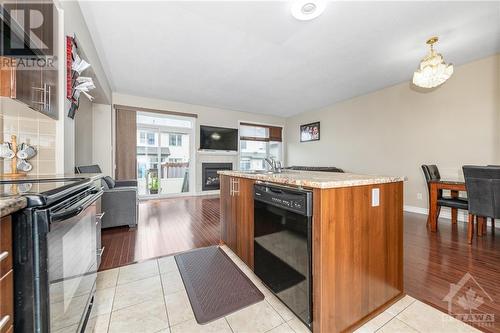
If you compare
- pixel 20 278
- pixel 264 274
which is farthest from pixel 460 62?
pixel 20 278

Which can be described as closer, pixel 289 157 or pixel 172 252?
pixel 172 252

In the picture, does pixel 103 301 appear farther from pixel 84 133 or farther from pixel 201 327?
pixel 84 133

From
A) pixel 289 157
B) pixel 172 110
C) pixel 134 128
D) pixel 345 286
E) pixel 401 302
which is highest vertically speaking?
pixel 172 110

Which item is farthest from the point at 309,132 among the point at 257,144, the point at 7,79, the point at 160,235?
the point at 7,79

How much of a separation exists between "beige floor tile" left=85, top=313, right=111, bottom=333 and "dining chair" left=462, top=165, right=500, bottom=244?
12.7 ft

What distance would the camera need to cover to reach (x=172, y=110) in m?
5.53

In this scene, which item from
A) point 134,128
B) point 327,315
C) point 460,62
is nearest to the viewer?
point 327,315

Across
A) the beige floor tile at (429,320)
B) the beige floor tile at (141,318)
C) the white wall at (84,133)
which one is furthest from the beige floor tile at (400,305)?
the white wall at (84,133)

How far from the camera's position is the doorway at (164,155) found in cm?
533

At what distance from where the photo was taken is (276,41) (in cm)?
274

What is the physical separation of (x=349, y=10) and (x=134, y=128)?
498cm

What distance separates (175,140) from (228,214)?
→ 4.22 m

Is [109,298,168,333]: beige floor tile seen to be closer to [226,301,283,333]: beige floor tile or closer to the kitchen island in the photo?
[226,301,283,333]: beige floor tile

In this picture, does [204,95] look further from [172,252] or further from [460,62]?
[460,62]
